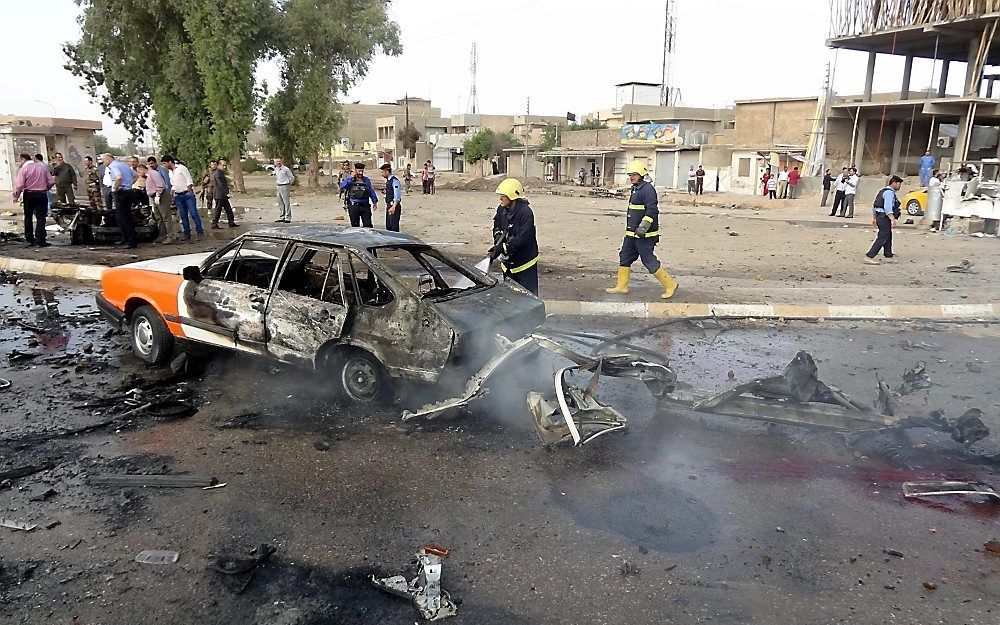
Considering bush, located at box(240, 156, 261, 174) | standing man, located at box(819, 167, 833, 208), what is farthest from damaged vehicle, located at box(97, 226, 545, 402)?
bush, located at box(240, 156, 261, 174)

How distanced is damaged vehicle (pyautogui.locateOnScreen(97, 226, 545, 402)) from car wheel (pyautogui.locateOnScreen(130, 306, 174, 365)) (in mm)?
10

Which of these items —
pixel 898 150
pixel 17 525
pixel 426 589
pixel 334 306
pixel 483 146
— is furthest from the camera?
pixel 483 146

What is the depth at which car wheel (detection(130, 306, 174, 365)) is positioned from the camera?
20.4 feet

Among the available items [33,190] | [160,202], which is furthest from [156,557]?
[33,190]

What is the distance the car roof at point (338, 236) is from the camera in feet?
18.6

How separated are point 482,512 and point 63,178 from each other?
55.3 ft

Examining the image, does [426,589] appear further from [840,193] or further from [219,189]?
[840,193]

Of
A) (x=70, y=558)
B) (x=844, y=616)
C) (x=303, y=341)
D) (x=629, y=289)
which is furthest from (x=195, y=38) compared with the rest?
(x=844, y=616)

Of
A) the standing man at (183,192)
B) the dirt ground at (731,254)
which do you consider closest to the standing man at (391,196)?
the dirt ground at (731,254)

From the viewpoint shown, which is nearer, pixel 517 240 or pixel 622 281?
pixel 517 240

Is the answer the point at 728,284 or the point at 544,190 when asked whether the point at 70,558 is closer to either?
the point at 728,284

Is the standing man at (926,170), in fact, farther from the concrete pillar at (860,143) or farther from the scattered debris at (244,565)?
the scattered debris at (244,565)

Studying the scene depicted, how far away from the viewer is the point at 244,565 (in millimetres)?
3332

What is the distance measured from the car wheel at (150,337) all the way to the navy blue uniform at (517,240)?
3.45 metres
